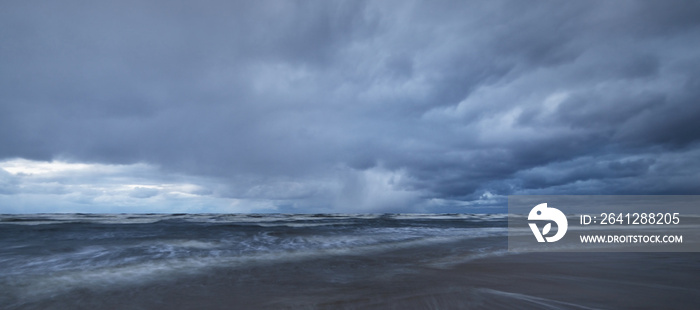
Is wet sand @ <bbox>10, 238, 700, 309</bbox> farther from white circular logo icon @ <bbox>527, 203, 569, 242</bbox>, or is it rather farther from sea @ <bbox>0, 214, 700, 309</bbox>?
white circular logo icon @ <bbox>527, 203, 569, 242</bbox>

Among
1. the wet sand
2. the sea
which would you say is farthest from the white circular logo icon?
the wet sand

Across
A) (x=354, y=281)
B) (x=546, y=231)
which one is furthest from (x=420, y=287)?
(x=546, y=231)

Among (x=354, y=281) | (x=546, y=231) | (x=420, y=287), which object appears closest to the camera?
(x=420, y=287)

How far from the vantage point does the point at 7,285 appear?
24.2 ft

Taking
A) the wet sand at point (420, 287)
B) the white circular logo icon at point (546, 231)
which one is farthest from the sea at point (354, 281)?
the white circular logo icon at point (546, 231)

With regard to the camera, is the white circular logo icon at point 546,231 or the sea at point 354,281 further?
the white circular logo icon at point 546,231

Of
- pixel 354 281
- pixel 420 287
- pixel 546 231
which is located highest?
pixel 420 287

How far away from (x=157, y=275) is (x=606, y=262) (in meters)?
12.6

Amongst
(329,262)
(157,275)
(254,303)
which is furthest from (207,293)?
(329,262)

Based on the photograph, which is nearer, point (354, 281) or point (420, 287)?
point (420, 287)

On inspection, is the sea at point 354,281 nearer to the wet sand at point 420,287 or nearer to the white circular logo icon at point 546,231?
the wet sand at point 420,287

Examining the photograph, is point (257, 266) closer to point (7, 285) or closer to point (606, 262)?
point (7, 285)

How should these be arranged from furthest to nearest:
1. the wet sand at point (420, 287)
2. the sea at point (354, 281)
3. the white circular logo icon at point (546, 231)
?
1. the white circular logo icon at point (546, 231)
2. the sea at point (354, 281)
3. the wet sand at point (420, 287)

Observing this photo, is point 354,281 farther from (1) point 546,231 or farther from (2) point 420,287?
(1) point 546,231
